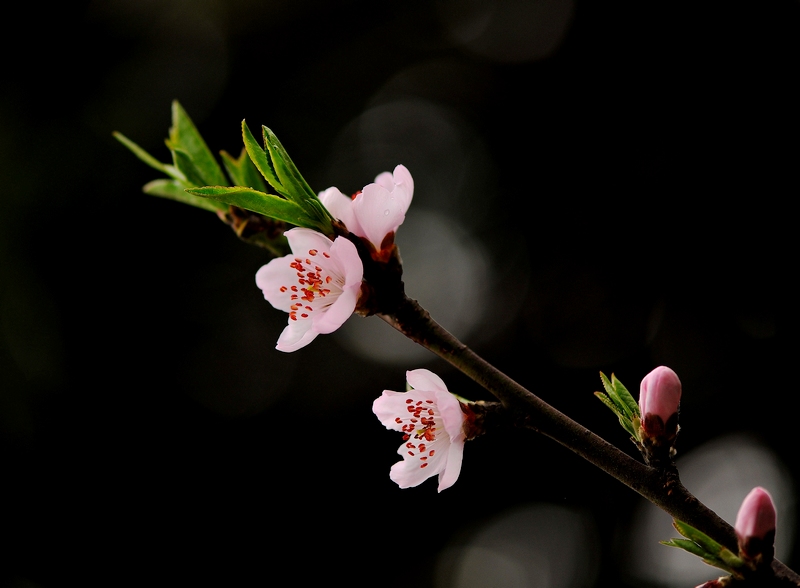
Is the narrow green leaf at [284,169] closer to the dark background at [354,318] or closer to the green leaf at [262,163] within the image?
the green leaf at [262,163]

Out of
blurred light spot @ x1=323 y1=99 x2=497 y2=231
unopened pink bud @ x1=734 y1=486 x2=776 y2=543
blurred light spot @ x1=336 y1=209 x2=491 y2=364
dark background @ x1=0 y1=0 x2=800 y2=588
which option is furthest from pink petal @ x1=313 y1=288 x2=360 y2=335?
blurred light spot @ x1=323 y1=99 x2=497 y2=231

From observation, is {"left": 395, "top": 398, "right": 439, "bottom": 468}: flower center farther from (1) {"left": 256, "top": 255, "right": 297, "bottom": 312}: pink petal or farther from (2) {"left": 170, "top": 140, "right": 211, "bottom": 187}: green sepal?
(2) {"left": 170, "top": 140, "right": 211, "bottom": 187}: green sepal

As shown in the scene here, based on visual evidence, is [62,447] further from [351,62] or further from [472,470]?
[351,62]

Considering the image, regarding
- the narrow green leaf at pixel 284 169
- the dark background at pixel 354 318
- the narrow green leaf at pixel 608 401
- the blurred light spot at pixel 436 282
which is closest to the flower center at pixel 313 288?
the narrow green leaf at pixel 284 169

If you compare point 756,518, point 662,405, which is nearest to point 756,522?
point 756,518

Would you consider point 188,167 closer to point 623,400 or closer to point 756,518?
point 623,400

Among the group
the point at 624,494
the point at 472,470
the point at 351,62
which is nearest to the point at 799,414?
the point at 624,494
